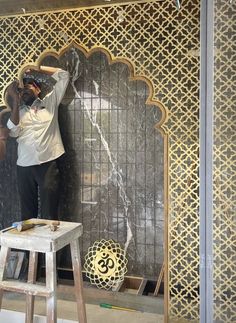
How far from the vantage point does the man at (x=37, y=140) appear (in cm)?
340

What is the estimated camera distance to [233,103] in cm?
168

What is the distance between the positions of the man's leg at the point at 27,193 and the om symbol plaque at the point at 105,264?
703 millimetres

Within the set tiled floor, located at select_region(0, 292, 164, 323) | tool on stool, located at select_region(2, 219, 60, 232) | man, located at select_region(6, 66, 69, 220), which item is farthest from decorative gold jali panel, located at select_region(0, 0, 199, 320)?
tool on stool, located at select_region(2, 219, 60, 232)

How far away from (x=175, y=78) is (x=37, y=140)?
1431 millimetres

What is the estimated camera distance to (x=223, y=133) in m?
1.70

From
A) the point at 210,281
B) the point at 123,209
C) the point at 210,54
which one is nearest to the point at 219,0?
the point at 210,54

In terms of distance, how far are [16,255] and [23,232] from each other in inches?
60.5

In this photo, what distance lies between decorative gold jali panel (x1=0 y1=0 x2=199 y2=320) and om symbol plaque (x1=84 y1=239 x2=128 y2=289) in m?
0.75

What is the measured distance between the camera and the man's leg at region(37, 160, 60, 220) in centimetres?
346

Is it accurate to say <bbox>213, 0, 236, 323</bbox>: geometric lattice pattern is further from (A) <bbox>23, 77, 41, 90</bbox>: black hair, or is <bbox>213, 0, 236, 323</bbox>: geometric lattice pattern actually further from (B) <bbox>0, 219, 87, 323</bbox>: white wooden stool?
(A) <bbox>23, 77, 41, 90</bbox>: black hair

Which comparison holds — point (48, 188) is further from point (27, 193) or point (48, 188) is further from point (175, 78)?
point (175, 78)

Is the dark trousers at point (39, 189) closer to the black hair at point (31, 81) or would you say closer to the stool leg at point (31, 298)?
the black hair at point (31, 81)

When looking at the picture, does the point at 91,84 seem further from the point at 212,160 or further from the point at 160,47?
the point at 212,160

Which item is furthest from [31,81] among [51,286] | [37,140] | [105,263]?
[51,286]
